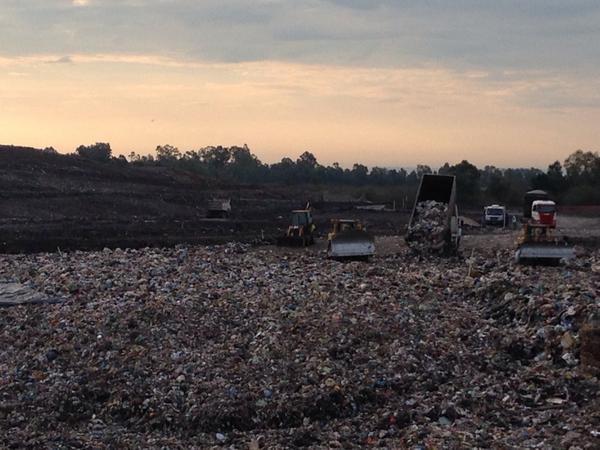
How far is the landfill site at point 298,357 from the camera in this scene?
9.33 m

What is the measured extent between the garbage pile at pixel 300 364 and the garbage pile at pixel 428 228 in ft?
16.6

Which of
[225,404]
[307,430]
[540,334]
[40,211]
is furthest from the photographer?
[40,211]

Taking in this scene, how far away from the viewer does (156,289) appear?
1483 cm

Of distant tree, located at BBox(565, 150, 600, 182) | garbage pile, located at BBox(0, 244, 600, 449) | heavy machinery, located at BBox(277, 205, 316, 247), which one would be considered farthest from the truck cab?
distant tree, located at BBox(565, 150, 600, 182)

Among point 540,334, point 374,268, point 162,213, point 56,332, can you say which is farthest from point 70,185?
point 540,334

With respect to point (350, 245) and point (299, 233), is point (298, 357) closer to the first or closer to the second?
point (350, 245)

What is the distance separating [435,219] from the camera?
70.9 ft

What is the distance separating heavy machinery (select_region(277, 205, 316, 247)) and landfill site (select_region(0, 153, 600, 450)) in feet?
17.3

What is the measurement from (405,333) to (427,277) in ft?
16.2

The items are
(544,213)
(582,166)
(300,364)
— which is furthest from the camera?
(582,166)

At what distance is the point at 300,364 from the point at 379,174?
266 feet

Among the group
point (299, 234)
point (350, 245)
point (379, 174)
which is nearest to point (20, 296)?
point (350, 245)

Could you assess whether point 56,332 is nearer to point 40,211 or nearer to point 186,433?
point 186,433

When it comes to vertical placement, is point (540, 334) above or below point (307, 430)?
above
